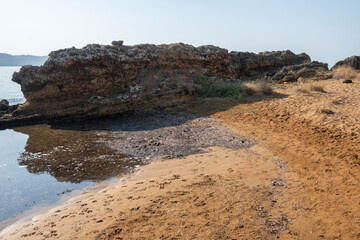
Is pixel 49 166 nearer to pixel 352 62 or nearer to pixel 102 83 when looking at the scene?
pixel 102 83

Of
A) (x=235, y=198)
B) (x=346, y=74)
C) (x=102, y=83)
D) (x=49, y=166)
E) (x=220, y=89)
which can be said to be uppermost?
(x=346, y=74)

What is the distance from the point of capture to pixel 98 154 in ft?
23.2

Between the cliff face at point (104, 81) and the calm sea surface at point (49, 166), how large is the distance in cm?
195

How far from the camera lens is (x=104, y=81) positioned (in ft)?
38.0

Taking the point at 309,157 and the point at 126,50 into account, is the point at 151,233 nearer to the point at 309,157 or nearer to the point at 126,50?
the point at 309,157

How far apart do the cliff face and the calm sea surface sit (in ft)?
6.40

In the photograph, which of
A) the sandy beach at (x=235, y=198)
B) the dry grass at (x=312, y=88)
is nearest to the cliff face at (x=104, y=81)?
the dry grass at (x=312, y=88)

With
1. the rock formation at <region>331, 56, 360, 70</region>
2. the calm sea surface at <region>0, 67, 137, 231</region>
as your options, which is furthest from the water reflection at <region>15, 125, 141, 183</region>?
the rock formation at <region>331, 56, 360, 70</region>

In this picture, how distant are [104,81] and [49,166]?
18.9 feet

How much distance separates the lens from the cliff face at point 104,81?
435 inches

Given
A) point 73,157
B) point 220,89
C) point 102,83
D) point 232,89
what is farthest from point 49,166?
point 232,89

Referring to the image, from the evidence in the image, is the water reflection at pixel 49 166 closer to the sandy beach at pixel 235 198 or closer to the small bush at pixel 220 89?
the sandy beach at pixel 235 198

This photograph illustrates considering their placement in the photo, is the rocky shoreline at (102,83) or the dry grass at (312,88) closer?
the rocky shoreline at (102,83)

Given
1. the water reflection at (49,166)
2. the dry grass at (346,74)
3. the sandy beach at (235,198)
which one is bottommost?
the water reflection at (49,166)
